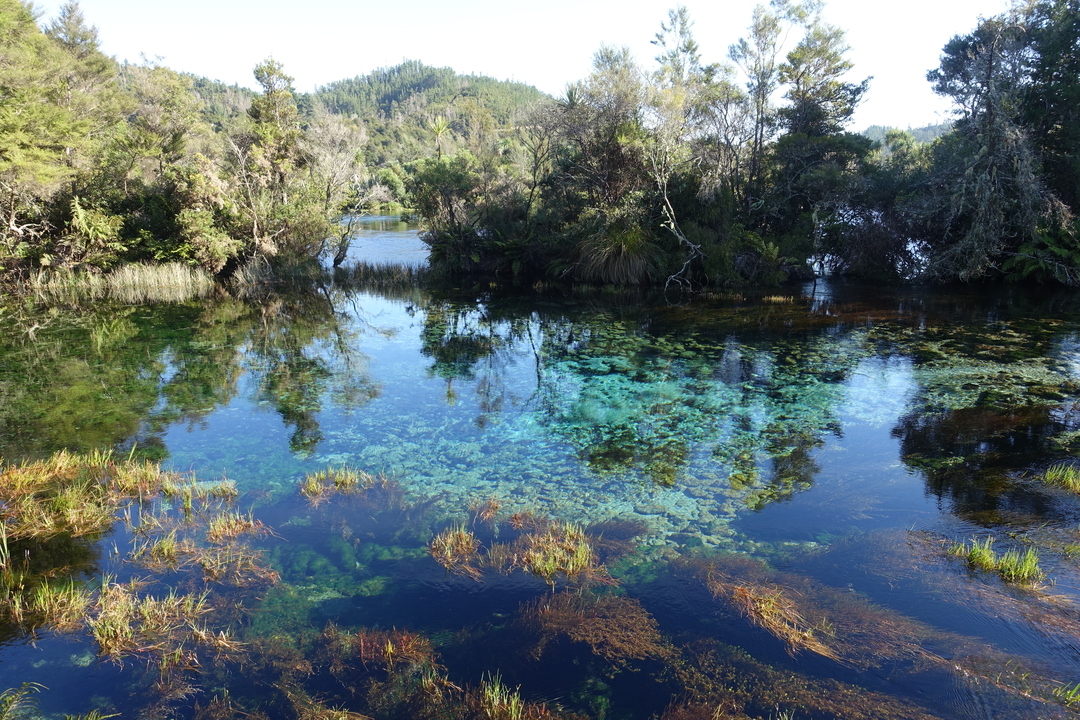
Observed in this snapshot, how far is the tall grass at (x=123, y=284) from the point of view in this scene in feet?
73.6

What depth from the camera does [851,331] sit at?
654 inches

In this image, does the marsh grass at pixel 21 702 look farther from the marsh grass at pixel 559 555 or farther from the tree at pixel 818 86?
the tree at pixel 818 86

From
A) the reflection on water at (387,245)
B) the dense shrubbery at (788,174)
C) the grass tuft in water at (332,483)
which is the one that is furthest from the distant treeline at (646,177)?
the grass tuft in water at (332,483)

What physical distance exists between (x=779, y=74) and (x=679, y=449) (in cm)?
2244

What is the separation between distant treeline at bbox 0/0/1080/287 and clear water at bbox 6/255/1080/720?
258 inches

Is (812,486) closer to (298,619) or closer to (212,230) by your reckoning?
(298,619)

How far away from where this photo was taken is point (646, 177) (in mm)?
24000

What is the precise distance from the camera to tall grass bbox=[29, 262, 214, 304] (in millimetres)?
22438

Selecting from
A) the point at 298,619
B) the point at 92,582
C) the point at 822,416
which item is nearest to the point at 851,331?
the point at 822,416

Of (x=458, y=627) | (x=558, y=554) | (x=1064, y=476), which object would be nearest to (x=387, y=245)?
(x=558, y=554)

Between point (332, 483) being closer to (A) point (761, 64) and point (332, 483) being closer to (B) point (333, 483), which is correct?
(B) point (333, 483)

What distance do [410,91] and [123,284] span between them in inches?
5770

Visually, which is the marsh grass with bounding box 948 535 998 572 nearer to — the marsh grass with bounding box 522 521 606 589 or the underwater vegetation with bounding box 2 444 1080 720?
the underwater vegetation with bounding box 2 444 1080 720

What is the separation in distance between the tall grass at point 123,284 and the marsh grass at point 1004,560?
24757 millimetres
